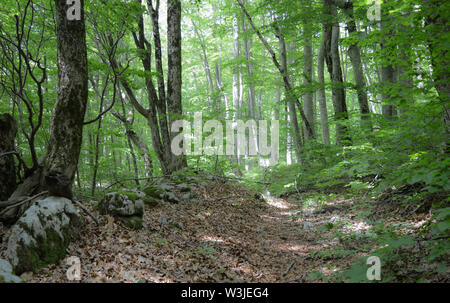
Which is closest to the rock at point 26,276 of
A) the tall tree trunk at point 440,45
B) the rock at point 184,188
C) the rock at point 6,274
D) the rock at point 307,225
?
the rock at point 6,274

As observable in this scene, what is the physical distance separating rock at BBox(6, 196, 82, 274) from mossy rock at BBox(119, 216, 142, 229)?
3.13 feet

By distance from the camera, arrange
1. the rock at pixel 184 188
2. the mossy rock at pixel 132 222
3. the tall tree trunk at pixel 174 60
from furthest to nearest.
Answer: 1. the tall tree trunk at pixel 174 60
2. the rock at pixel 184 188
3. the mossy rock at pixel 132 222

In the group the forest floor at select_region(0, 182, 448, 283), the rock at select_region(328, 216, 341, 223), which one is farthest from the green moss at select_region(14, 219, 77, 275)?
the rock at select_region(328, 216, 341, 223)

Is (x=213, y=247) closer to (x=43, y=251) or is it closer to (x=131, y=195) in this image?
(x=131, y=195)

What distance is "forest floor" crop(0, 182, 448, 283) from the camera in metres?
3.54

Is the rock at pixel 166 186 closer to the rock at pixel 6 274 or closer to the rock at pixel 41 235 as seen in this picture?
the rock at pixel 41 235

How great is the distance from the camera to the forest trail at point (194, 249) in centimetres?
349

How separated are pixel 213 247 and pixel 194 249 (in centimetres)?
Answer: 39

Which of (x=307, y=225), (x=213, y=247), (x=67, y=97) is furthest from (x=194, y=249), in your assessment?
(x=67, y=97)

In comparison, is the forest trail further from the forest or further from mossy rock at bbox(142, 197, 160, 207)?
mossy rock at bbox(142, 197, 160, 207)

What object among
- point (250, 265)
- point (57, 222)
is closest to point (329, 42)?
point (250, 265)

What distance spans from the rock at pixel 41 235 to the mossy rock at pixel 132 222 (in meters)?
0.95

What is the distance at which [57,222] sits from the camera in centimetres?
356
